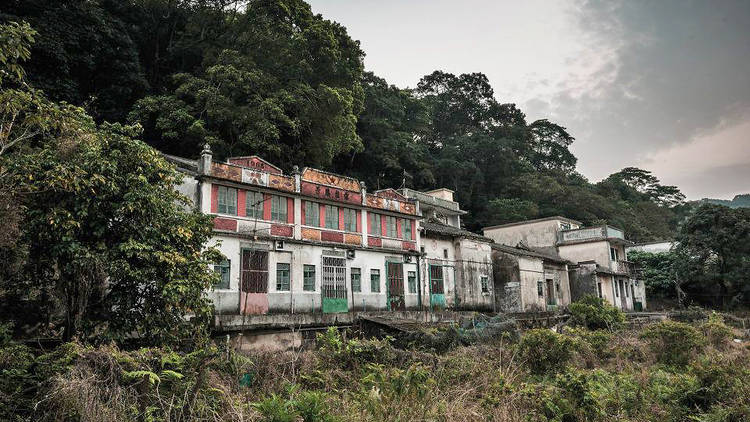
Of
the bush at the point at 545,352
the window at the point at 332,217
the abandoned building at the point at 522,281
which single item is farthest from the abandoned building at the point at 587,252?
the bush at the point at 545,352

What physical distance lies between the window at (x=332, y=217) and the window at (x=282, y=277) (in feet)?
10.2

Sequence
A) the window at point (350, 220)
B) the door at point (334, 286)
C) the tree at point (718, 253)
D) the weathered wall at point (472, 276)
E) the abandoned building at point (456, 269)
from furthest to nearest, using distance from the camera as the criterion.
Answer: the tree at point (718, 253) → the weathered wall at point (472, 276) → the abandoned building at point (456, 269) → the window at point (350, 220) → the door at point (334, 286)

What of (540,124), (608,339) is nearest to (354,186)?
(608,339)

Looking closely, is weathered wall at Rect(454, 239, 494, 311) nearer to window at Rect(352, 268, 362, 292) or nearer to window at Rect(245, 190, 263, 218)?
window at Rect(352, 268, 362, 292)

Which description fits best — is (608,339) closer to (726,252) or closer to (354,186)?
(354,186)

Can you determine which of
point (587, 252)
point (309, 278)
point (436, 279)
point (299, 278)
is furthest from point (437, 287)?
point (587, 252)

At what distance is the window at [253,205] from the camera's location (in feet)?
61.6

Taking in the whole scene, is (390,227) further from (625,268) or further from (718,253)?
(718,253)

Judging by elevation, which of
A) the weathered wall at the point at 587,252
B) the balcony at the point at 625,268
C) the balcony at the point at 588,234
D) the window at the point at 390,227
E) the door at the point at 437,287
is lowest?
the door at the point at 437,287

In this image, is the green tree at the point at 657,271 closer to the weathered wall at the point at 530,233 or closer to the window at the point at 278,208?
the weathered wall at the point at 530,233

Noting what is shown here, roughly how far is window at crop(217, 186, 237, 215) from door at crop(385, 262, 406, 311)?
8247mm

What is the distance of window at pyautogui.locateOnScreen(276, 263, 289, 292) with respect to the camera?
18.9 metres

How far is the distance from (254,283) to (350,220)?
603cm

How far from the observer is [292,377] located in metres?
9.25
